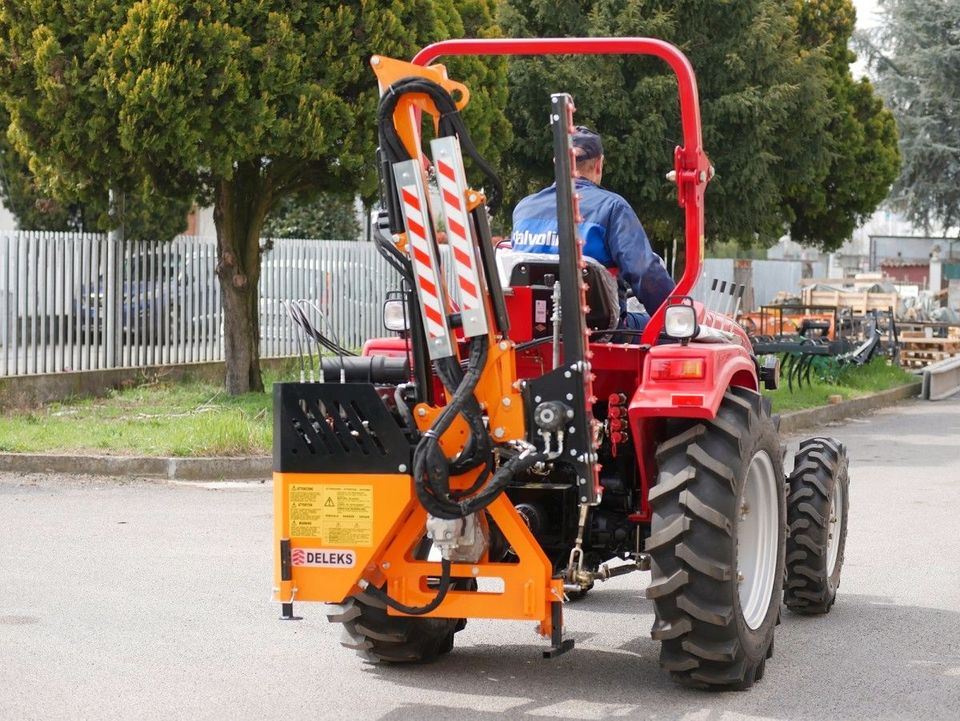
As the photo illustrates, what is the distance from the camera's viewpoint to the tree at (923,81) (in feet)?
178

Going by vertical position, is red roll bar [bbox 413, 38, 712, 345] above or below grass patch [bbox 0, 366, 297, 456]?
above

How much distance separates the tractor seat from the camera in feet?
20.9

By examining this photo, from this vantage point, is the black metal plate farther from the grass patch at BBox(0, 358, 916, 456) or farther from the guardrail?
the guardrail

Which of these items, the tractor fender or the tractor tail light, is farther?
the tractor tail light

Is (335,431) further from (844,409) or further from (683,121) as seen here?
(844,409)

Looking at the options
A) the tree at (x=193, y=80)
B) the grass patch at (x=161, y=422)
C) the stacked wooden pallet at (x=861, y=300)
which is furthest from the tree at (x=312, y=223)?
the tree at (x=193, y=80)

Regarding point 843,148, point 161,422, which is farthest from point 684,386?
point 843,148

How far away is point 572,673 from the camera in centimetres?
664

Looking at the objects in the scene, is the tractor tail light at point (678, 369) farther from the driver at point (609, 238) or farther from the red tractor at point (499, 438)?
the driver at point (609, 238)

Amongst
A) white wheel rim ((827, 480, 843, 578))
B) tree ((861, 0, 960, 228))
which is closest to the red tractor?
white wheel rim ((827, 480, 843, 578))

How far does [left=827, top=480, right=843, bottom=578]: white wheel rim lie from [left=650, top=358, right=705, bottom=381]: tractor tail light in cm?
211

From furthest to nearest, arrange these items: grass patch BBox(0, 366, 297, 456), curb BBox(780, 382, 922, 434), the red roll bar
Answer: curb BBox(780, 382, 922, 434) < grass patch BBox(0, 366, 297, 456) < the red roll bar

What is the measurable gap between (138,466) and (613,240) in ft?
22.8

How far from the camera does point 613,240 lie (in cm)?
671
